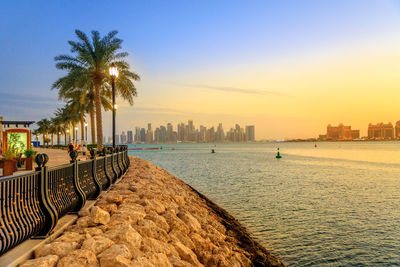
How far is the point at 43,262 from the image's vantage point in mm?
3693

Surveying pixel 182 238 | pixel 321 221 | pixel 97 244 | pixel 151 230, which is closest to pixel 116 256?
pixel 97 244

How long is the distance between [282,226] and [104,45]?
20.8 m

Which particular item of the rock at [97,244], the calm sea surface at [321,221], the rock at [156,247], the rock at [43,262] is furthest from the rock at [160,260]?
the calm sea surface at [321,221]

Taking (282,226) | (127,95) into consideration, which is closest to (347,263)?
(282,226)

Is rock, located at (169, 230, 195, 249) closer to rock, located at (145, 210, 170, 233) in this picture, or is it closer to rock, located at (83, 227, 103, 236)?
rock, located at (145, 210, 170, 233)

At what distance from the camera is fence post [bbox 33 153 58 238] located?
4.57 meters

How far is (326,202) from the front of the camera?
15836 mm

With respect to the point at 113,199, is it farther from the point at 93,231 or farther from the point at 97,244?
the point at 97,244

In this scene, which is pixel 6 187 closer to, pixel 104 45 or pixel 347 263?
pixel 347 263

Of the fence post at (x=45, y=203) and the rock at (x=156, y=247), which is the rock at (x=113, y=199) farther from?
the fence post at (x=45, y=203)

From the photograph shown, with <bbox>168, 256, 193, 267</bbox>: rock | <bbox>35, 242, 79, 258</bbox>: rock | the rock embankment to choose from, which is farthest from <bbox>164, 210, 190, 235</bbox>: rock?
<bbox>35, 242, 79, 258</bbox>: rock

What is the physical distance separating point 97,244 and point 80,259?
554mm

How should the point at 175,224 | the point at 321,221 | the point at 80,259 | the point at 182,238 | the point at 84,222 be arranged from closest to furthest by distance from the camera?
the point at 80,259, the point at 84,222, the point at 182,238, the point at 175,224, the point at 321,221

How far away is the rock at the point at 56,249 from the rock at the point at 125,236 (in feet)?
2.53
